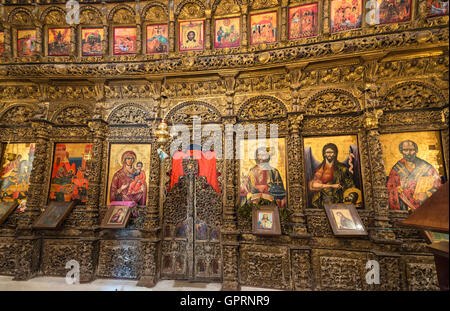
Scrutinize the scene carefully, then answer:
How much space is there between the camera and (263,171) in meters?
5.48

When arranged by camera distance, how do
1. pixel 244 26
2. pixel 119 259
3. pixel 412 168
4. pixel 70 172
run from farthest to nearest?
pixel 70 172 → pixel 244 26 → pixel 119 259 → pixel 412 168

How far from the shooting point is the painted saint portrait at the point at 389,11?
16.0 feet

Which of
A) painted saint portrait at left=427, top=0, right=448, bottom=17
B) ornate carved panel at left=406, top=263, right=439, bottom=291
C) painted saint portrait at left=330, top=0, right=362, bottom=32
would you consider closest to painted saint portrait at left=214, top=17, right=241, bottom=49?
painted saint portrait at left=330, top=0, right=362, bottom=32

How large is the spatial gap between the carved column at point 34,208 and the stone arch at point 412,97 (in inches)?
372

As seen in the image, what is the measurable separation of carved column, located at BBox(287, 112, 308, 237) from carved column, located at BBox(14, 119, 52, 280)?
696 centimetres

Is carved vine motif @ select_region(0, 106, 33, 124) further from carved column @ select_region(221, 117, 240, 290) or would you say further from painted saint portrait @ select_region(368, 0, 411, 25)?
painted saint portrait @ select_region(368, 0, 411, 25)

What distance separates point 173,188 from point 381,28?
6655mm

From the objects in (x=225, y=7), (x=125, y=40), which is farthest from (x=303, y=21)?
(x=125, y=40)

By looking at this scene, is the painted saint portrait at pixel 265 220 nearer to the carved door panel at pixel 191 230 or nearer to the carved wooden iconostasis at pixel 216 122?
the carved wooden iconostasis at pixel 216 122

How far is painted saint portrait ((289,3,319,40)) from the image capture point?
533cm

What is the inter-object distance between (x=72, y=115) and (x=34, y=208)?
2876 mm

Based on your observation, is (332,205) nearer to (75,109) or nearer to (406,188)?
(406,188)

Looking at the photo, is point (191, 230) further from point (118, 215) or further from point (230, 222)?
point (118, 215)

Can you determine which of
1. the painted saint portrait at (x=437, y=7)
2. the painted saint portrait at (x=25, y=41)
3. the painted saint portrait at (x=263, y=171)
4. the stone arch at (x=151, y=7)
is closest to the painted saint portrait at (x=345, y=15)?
the painted saint portrait at (x=437, y=7)
